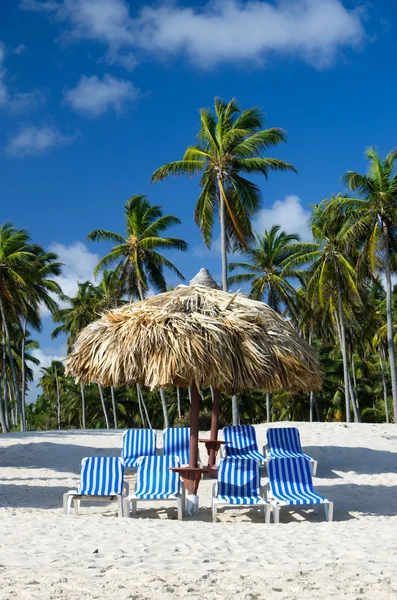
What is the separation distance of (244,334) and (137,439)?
3.07 meters

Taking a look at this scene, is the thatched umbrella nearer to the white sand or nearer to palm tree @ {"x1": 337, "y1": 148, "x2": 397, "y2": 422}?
the white sand

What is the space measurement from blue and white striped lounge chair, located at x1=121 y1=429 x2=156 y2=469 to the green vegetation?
919 cm

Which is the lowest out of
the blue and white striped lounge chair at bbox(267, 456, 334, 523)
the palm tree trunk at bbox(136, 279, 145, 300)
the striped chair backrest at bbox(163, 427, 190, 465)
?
the blue and white striped lounge chair at bbox(267, 456, 334, 523)

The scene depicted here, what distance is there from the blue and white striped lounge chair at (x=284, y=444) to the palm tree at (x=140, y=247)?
18.2 m

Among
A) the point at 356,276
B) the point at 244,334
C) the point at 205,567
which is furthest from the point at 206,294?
the point at 356,276

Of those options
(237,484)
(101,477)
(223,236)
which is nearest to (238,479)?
(237,484)

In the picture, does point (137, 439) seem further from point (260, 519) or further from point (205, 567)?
point (205, 567)

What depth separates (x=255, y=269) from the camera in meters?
30.5

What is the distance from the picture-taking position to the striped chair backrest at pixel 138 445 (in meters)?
10.8

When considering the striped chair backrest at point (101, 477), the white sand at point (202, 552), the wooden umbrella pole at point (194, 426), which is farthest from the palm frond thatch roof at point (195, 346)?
the white sand at point (202, 552)

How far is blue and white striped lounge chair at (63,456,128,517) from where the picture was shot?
8.17 meters

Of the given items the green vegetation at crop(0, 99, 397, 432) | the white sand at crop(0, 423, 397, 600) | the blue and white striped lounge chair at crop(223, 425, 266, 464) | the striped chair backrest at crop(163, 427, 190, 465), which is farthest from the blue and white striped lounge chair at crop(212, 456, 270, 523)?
the green vegetation at crop(0, 99, 397, 432)

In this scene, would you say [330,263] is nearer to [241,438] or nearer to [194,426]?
[241,438]

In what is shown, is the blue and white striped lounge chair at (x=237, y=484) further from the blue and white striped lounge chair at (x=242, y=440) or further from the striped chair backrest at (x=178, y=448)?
the blue and white striped lounge chair at (x=242, y=440)
